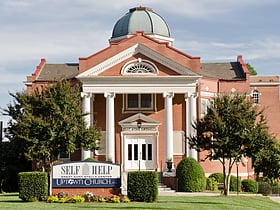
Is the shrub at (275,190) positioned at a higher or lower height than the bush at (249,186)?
Result: lower

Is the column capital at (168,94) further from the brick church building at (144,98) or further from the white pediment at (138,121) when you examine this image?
the white pediment at (138,121)

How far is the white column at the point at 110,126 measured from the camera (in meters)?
43.8

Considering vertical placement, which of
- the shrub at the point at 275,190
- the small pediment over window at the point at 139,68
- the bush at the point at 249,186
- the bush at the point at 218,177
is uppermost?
the small pediment over window at the point at 139,68

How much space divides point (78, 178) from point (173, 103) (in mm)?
20616

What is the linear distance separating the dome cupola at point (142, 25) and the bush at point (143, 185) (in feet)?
91.9

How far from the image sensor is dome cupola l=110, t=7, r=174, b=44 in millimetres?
52531

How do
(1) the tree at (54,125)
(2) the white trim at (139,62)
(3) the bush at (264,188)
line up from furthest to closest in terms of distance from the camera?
(3) the bush at (264,188) < (2) the white trim at (139,62) < (1) the tree at (54,125)

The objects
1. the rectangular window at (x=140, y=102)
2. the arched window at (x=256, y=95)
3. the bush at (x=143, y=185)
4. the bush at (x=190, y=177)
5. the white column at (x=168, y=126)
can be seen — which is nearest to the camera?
the bush at (x=143, y=185)

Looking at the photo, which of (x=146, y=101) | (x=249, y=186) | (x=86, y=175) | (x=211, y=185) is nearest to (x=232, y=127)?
(x=86, y=175)

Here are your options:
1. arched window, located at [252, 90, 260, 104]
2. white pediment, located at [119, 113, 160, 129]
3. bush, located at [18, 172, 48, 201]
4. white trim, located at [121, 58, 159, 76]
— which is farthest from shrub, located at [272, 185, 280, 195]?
bush, located at [18, 172, 48, 201]

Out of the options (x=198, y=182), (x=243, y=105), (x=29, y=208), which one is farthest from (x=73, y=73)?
(x=29, y=208)

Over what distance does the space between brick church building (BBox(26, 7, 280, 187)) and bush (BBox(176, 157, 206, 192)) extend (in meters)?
3.78

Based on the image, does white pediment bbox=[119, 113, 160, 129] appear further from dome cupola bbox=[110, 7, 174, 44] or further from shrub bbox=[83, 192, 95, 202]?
shrub bbox=[83, 192, 95, 202]

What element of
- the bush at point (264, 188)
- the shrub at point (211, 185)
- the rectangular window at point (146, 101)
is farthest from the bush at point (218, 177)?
the rectangular window at point (146, 101)
